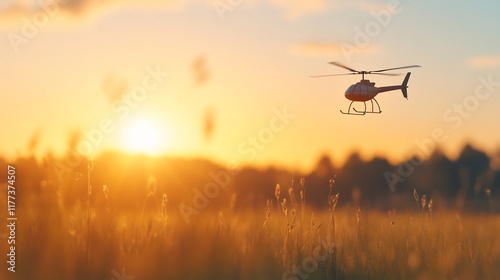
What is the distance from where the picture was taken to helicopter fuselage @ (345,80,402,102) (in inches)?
704

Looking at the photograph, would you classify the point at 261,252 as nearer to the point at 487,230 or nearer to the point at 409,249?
the point at 409,249

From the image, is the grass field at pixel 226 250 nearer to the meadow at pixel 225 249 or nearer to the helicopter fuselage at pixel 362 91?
the meadow at pixel 225 249

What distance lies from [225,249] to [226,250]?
0.12ft

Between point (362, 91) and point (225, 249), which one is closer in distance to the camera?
point (225, 249)

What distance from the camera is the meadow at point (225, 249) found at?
6.70 metres

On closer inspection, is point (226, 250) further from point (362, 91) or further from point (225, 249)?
point (362, 91)

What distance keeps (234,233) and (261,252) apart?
0.63m

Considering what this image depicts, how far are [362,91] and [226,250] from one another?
11.3 meters

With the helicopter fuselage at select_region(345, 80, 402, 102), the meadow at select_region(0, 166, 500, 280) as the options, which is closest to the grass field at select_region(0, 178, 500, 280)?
the meadow at select_region(0, 166, 500, 280)

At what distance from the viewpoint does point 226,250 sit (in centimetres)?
736

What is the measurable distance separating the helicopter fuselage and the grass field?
31.6 feet

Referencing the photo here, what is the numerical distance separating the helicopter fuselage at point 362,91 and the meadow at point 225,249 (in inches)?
377

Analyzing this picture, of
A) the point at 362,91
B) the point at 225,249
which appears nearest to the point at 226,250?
the point at 225,249

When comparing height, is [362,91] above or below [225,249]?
above
